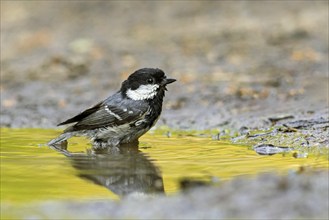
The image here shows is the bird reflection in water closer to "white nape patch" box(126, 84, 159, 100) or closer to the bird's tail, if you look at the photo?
the bird's tail

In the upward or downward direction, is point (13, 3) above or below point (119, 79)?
above

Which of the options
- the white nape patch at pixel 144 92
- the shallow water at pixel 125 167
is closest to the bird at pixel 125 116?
the white nape patch at pixel 144 92

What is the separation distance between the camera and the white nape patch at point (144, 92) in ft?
28.8

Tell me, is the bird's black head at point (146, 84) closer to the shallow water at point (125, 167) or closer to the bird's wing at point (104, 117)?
the bird's wing at point (104, 117)

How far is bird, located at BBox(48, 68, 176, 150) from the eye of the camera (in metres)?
8.61

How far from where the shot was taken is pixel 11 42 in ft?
48.3

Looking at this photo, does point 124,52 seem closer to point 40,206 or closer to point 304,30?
point 304,30

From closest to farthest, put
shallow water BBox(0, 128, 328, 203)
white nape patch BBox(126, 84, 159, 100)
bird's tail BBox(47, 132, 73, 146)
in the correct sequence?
shallow water BBox(0, 128, 328, 203) < bird's tail BBox(47, 132, 73, 146) < white nape patch BBox(126, 84, 159, 100)

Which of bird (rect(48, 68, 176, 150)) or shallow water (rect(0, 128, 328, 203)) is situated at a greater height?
bird (rect(48, 68, 176, 150))

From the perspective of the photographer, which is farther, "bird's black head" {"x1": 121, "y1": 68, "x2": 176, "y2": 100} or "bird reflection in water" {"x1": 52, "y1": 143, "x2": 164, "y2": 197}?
"bird's black head" {"x1": 121, "y1": 68, "x2": 176, "y2": 100}

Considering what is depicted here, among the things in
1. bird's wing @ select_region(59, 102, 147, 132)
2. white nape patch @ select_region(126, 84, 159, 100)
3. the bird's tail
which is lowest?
the bird's tail

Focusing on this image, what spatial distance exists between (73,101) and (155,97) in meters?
3.06

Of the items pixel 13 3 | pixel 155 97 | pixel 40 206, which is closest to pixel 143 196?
pixel 40 206

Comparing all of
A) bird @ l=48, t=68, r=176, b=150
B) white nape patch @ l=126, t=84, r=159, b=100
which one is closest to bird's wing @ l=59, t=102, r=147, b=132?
bird @ l=48, t=68, r=176, b=150
